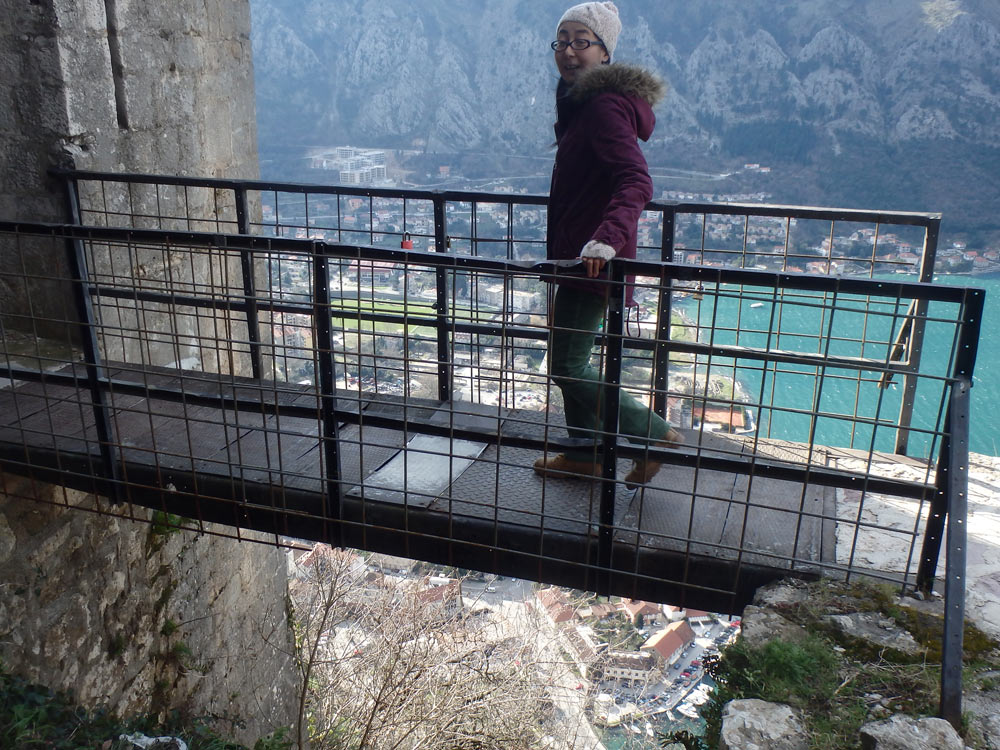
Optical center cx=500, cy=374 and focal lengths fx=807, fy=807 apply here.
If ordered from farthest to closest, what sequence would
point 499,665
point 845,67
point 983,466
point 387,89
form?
1. point 387,89
2. point 845,67
3. point 499,665
4. point 983,466

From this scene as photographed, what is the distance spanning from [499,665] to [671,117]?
19.9m

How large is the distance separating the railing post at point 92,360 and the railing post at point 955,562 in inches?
101

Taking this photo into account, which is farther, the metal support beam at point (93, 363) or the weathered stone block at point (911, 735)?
the metal support beam at point (93, 363)

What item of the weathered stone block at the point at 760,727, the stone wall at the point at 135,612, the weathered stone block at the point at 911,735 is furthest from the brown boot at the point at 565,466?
the stone wall at the point at 135,612

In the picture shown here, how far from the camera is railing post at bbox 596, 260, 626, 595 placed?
223 centimetres

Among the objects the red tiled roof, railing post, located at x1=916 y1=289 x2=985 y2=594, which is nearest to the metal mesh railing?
railing post, located at x1=916 y1=289 x2=985 y2=594

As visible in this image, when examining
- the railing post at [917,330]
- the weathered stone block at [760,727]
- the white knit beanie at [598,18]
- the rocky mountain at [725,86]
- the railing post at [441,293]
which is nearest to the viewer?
the weathered stone block at [760,727]

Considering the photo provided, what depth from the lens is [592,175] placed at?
8.39 feet

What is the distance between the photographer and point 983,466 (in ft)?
11.0

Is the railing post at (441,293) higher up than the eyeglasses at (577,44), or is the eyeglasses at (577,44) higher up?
the eyeglasses at (577,44)

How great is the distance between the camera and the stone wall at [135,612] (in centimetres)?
319

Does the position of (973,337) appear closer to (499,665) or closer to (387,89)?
(499,665)

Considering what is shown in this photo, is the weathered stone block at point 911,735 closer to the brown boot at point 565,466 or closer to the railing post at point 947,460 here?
the railing post at point 947,460

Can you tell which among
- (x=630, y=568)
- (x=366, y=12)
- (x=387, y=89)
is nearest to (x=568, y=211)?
(x=630, y=568)
